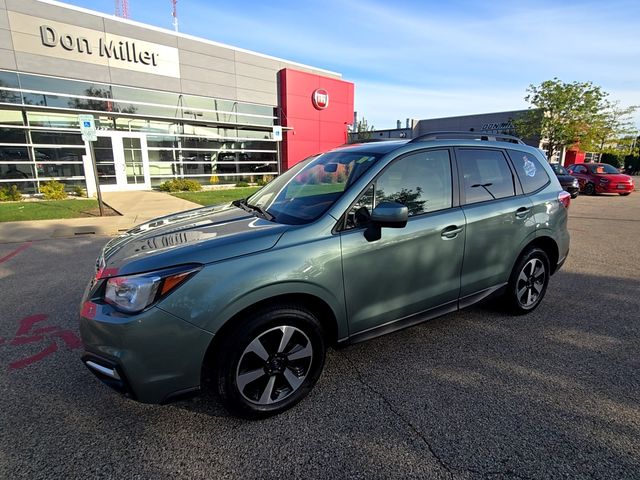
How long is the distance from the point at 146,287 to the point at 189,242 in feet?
1.42

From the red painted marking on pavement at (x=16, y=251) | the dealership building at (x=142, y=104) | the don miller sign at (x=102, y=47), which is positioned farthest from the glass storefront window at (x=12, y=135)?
the red painted marking on pavement at (x=16, y=251)

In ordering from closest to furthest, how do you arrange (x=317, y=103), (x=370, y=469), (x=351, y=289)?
(x=370, y=469)
(x=351, y=289)
(x=317, y=103)

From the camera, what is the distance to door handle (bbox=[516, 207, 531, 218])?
3.61 meters

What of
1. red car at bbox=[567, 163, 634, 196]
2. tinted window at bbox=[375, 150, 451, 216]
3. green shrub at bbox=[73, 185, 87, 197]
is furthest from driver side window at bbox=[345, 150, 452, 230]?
red car at bbox=[567, 163, 634, 196]

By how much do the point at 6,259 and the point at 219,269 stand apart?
21.1 ft

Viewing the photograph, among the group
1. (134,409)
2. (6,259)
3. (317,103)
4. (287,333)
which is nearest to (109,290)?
(134,409)

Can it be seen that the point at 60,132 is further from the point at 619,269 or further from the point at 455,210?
the point at 619,269

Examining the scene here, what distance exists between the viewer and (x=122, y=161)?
17.7 meters

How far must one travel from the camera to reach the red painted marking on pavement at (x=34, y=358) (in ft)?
10.0

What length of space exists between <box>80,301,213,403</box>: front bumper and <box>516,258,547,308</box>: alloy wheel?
3250 mm

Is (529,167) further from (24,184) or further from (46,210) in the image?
(24,184)

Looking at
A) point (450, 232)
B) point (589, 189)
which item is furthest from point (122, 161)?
point (589, 189)

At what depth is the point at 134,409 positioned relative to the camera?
2.54m

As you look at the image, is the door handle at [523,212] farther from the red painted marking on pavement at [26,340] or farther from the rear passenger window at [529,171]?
the red painted marking on pavement at [26,340]
